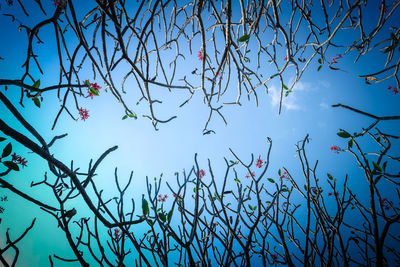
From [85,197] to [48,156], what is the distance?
16 centimetres

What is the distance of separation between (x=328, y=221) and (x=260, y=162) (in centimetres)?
175

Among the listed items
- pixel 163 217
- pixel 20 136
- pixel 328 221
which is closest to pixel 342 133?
pixel 328 221

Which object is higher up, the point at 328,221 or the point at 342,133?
the point at 342,133

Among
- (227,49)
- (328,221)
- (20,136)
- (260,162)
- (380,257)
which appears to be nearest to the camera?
(20,136)

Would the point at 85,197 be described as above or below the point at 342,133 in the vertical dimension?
below

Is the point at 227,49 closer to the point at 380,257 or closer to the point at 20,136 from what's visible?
the point at 20,136

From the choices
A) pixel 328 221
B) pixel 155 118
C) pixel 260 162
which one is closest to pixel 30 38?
pixel 155 118

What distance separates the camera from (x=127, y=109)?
4.03ft

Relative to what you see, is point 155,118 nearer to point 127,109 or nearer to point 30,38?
point 127,109

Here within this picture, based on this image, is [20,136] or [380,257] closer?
[20,136]

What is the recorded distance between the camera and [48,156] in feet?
1.65

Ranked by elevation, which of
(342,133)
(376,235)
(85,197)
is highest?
(342,133)

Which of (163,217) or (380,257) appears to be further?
(163,217)

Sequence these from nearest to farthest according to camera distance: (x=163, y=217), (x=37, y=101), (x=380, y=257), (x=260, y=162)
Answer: (x=380, y=257) → (x=163, y=217) → (x=37, y=101) → (x=260, y=162)
